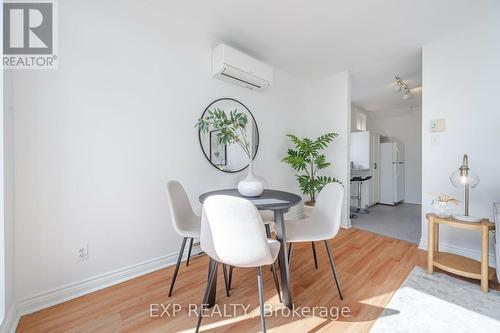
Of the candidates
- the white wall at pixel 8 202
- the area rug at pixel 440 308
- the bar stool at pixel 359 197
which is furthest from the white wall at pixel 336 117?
the white wall at pixel 8 202

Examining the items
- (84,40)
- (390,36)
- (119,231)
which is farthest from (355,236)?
(84,40)

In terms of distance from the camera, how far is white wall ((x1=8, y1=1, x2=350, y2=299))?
53.8 inches

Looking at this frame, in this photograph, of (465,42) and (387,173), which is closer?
(465,42)

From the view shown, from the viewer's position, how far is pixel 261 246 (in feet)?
3.46

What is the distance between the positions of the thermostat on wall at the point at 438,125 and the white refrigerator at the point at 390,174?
9.16ft

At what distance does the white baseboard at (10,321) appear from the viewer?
1.11 m

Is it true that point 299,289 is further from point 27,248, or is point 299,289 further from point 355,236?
point 27,248

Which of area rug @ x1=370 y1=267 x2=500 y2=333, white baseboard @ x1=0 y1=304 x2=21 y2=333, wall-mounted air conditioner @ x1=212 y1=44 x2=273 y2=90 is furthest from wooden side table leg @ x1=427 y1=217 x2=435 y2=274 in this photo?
white baseboard @ x1=0 y1=304 x2=21 y2=333

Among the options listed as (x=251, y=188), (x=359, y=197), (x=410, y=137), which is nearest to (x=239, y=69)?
(x=251, y=188)

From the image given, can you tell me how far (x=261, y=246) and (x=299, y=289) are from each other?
82 cm

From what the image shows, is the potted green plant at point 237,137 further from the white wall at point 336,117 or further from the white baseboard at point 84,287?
the white wall at point 336,117

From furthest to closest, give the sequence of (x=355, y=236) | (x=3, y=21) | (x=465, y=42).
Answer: (x=355, y=236) → (x=465, y=42) → (x=3, y=21)

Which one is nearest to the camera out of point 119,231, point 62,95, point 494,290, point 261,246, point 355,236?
point 261,246

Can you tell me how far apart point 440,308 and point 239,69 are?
8.46 feet
